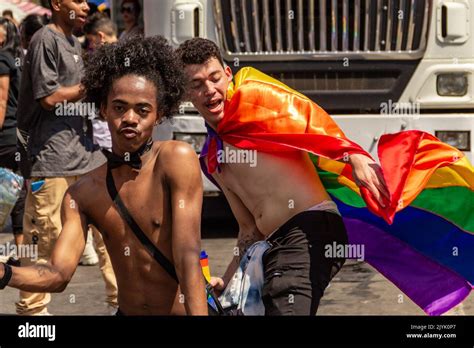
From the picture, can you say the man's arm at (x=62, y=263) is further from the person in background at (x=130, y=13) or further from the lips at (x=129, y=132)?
the person in background at (x=130, y=13)

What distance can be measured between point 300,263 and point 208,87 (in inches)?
32.6

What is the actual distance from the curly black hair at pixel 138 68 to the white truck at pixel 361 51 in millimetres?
4867

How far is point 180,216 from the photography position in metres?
3.65

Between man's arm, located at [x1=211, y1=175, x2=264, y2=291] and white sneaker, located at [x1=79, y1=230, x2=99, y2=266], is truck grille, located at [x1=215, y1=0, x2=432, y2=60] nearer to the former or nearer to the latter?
white sneaker, located at [x1=79, y1=230, x2=99, y2=266]

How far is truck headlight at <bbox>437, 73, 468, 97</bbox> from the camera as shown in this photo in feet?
28.4

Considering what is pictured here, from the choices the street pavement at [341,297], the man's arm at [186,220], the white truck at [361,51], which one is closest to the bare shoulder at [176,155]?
the man's arm at [186,220]

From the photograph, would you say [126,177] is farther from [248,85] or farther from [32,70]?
[32,70]

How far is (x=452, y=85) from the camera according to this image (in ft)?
28.5

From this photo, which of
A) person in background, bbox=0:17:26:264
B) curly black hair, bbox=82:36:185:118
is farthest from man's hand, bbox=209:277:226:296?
person in background, bbox=0:17:26:264

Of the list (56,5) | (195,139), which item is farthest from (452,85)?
(56,5)

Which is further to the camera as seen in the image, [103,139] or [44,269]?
[103,139]

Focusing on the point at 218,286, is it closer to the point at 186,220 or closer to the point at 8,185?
the point at 8,185
